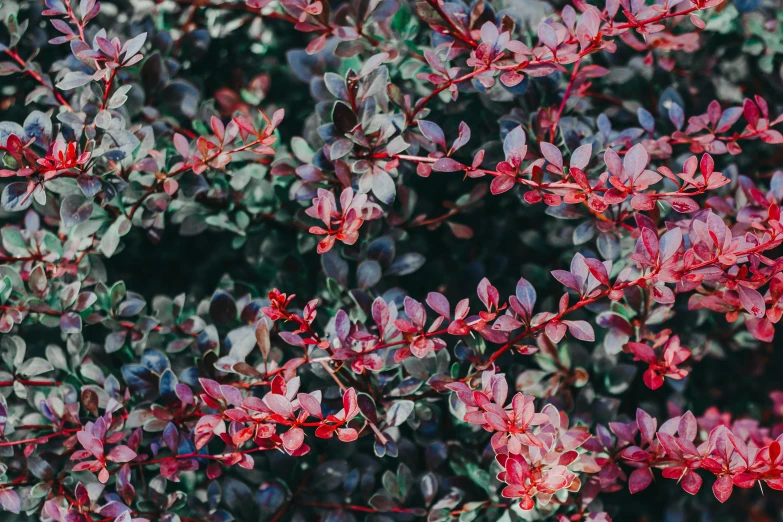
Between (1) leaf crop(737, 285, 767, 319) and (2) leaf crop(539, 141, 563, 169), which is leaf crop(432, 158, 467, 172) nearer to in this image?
(2) leaf crop(539, 141, 563, 169)

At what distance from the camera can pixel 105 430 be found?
1.04 metres

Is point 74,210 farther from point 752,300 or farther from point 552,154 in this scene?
point 752,300

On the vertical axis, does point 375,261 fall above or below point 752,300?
below

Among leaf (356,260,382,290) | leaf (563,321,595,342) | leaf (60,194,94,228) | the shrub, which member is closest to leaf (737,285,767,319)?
the shrub

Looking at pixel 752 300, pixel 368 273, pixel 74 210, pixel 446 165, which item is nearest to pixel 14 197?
pixel 74 210

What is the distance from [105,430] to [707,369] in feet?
4.59

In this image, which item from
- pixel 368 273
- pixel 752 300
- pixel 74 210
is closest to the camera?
pixel 752 300

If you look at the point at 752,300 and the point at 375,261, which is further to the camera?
the point at 375,261

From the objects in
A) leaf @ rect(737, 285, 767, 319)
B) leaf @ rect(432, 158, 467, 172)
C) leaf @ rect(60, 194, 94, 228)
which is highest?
leaf @ rect(432, 158, 467, 172)

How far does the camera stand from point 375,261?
1.20 meters

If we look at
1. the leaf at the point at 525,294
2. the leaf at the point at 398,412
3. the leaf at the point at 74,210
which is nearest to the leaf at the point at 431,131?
the leaf at the point at 525,294

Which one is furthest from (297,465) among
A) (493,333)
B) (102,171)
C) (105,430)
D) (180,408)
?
(102,171)

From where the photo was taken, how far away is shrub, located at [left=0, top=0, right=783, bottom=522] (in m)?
1.01

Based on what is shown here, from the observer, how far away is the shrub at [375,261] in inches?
39.7
